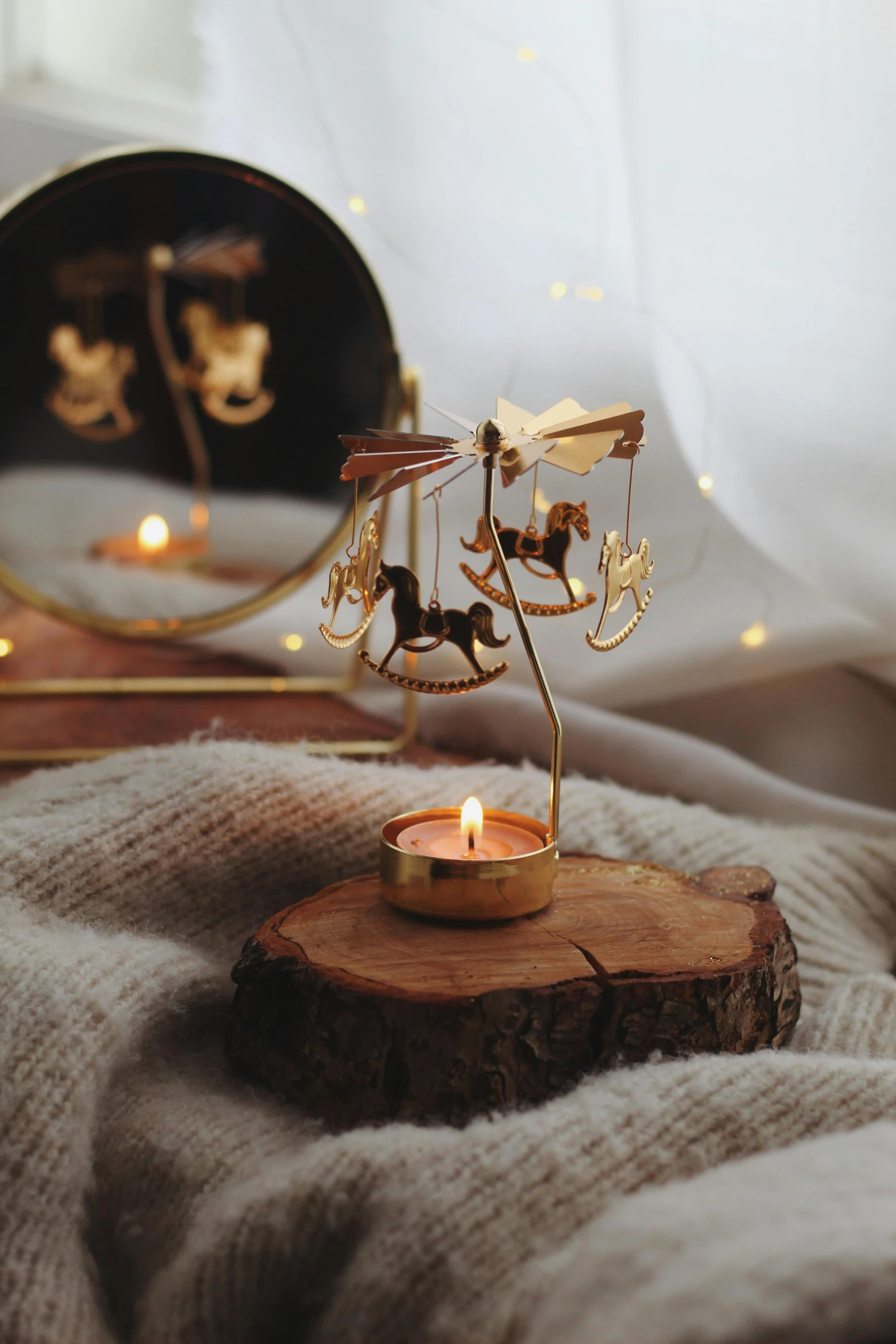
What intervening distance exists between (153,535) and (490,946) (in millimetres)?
639

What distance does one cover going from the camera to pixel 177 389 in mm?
1091

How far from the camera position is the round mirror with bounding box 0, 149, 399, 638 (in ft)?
3.21

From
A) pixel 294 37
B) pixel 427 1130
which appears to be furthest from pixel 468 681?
pixel 294 37

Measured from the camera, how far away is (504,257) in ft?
3.80

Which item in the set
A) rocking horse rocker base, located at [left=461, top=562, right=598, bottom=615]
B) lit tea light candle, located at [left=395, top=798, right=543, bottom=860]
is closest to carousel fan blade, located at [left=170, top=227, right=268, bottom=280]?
rocking horse rocker base, located at [left=461, top=562, right=598, bottom=615]

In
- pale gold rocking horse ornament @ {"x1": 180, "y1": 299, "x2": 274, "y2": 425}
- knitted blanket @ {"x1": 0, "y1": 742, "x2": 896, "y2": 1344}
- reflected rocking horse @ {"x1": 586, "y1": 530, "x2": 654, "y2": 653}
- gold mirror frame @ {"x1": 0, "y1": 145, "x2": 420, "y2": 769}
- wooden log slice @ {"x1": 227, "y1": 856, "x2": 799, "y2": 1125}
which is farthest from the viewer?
pale gold rocking horse ornament @ {"x1": 180, "y1": 299, "x2": 274, "y2": 425}

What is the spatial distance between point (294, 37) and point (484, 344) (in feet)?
1.16

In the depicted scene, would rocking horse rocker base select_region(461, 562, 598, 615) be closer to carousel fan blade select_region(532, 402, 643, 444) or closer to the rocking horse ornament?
the rocking horse ornament

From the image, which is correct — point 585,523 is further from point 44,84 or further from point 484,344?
point 44,84

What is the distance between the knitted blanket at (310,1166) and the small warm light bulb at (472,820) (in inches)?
5.5

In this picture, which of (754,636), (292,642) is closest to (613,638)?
(754,636)

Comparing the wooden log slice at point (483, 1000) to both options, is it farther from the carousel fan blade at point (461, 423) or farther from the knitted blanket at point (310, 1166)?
the carousel fan blade at point (461, 423)

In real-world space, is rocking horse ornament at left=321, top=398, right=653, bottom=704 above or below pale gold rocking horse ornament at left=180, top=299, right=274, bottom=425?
below

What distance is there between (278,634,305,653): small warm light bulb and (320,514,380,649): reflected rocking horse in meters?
0.50
